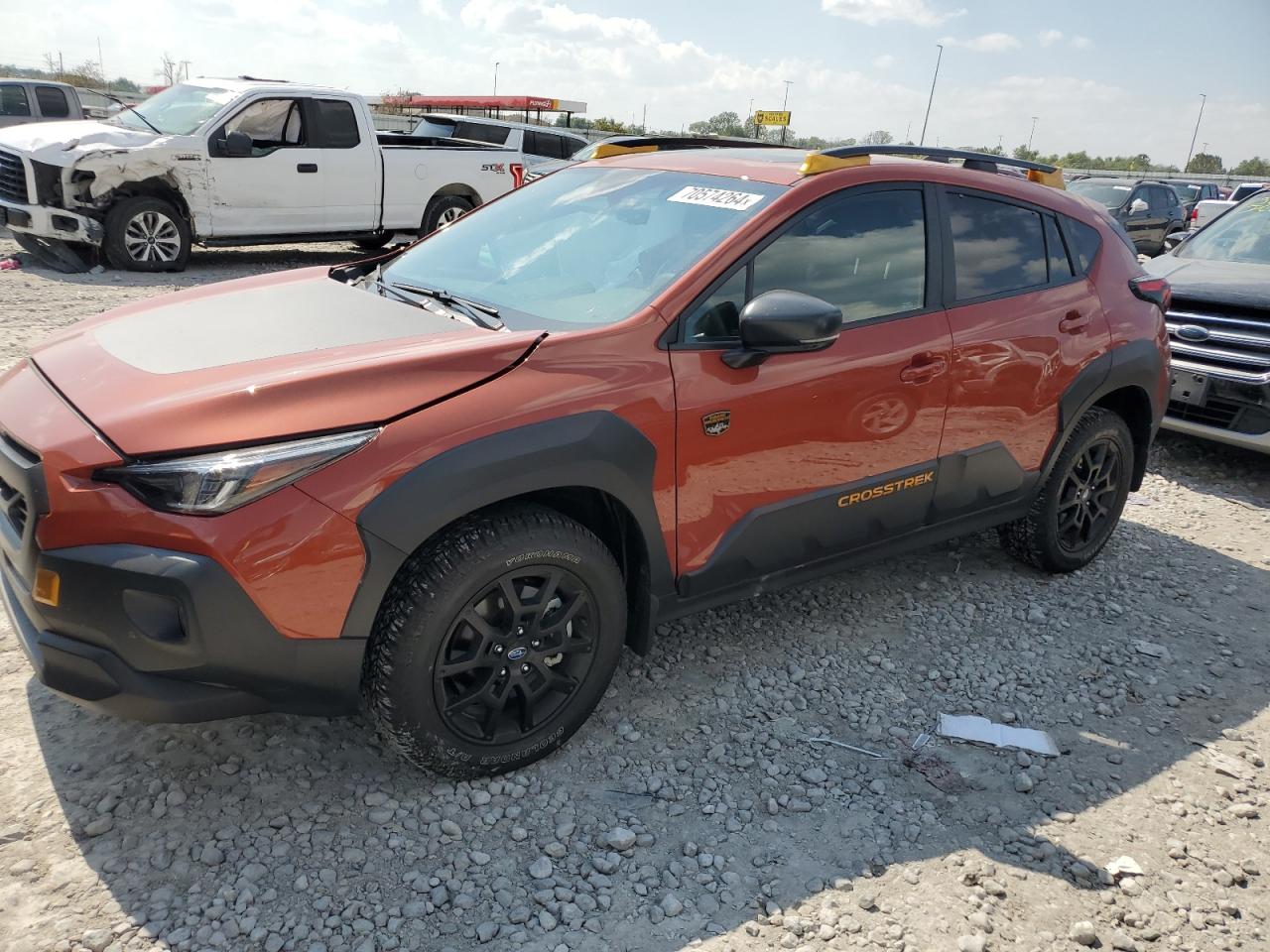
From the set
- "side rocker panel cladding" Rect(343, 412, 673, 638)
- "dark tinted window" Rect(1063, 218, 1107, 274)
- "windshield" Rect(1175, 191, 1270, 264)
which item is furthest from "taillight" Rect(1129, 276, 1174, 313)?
"windshield" Rect(1175, 191, 1270, 264)

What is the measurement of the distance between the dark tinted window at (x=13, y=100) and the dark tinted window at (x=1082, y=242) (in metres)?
16.5

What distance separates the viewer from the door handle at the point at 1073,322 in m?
3.99

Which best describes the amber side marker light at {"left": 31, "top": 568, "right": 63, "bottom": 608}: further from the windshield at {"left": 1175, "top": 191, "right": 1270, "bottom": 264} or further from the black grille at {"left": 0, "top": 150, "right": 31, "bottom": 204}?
the black grille at {"left": 0, "top": 150, "right": 31, "bottom": 204}

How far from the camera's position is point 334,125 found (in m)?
Result: 10.9

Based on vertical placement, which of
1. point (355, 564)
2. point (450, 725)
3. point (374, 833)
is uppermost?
point (355, 564)

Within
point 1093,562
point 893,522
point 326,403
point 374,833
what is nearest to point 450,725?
point 374,833

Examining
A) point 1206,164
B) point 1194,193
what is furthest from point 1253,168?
point 1194,193

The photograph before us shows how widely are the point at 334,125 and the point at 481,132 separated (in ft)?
14.3

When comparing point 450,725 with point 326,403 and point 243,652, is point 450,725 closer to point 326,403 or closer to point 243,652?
point 243,652

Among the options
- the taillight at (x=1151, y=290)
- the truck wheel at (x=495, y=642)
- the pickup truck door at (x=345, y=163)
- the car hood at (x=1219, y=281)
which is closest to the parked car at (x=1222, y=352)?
the car hood at (x=1219, y=281)

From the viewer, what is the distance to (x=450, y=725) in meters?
2.67

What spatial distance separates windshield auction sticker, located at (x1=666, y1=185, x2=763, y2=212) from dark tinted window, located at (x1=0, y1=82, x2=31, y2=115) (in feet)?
52.4

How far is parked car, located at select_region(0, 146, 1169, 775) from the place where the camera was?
226cm

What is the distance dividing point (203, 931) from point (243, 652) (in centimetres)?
67
